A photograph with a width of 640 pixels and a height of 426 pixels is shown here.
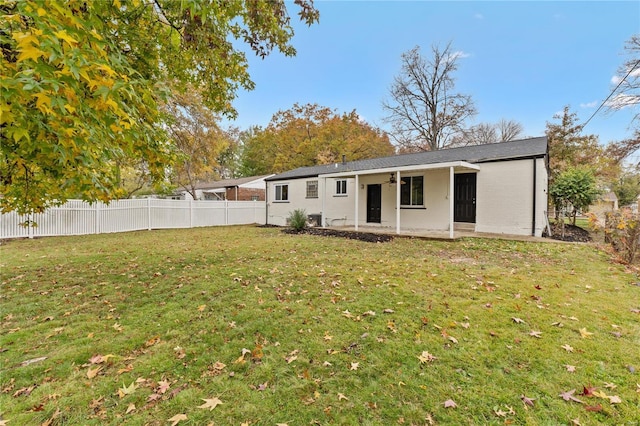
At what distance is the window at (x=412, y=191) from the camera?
12301 millimetres

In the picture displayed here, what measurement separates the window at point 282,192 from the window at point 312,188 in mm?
1882

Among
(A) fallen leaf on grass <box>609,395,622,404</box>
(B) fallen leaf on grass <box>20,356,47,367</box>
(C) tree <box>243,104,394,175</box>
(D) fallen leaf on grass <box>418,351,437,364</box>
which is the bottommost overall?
(B) fallen leaf on grass <box>20,356,47,367</box>

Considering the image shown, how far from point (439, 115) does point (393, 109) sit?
4.36 m

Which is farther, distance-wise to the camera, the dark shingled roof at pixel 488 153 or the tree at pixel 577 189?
the tree at pixel 577 189

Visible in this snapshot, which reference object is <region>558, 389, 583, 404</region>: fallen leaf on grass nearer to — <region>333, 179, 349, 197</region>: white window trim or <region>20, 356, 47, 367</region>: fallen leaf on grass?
<region>20, 356, 47, 367</region>: fallen leaf on grass

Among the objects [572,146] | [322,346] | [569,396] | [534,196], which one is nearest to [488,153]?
[534,196]

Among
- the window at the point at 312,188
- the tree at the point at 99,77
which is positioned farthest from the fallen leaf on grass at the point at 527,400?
the window at the point at 312,188

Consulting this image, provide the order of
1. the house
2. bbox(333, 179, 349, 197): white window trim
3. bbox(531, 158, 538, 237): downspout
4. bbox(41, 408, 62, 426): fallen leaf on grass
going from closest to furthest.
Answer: bbox(41, 408, 62, 426): fallen leaf on grass
bbox(531, 158, 538, 237): downspout
the house
bbox(333, 179, 349, 197): white window trim

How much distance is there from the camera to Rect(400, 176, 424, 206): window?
12.3 m

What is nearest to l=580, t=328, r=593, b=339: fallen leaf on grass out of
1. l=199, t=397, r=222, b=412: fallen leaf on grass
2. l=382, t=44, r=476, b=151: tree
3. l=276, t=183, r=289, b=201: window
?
l=199, t=397, r=222, b=412: fallen leaf on grass

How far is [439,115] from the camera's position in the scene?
27.0 m

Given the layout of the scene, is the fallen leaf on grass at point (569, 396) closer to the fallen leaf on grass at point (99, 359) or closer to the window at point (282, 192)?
the fallen leaf on grass at point (99, 359)

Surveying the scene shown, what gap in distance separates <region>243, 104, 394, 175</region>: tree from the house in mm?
11507

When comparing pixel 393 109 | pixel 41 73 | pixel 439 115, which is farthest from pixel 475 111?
pixel 41 73
